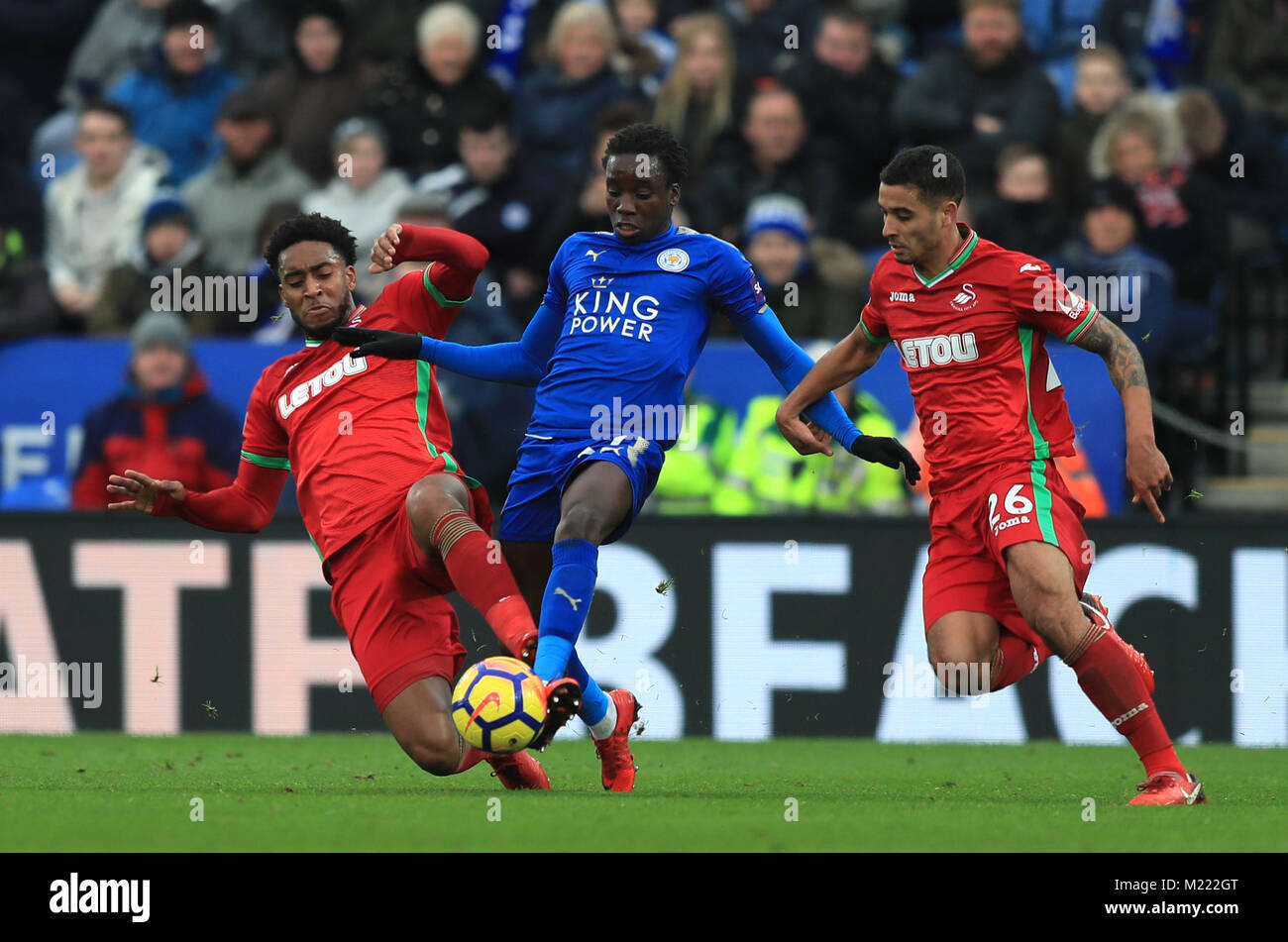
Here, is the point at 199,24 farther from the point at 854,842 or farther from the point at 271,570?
the point at 854,842

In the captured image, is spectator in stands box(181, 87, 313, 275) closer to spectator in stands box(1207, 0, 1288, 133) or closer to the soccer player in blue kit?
the soccer player in blue kit

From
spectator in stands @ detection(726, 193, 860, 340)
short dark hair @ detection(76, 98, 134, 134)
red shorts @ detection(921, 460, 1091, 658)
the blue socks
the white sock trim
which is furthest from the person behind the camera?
short dark hair @ detection(76, 98, 134, 134)

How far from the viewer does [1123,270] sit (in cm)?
1136

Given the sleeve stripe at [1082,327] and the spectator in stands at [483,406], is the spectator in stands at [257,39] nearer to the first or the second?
the spectator in stands at [483,406]

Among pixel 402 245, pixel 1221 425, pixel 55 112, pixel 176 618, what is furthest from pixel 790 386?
pixel 55 112

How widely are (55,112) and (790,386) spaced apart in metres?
9.24

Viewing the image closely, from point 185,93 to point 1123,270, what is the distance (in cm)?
650

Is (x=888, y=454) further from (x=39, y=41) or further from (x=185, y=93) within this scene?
(x=39, y=41)

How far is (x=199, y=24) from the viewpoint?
1368 cm

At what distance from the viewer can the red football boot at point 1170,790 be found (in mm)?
6703

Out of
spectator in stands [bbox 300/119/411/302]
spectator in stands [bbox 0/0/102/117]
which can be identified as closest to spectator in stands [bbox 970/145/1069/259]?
spectator in stands [bbox 300/119/411/302]

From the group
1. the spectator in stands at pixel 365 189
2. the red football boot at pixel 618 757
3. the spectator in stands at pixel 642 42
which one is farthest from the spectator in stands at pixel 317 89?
the red football boot at pixel 618 757

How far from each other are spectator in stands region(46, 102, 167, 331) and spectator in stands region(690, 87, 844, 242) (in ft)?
12.0

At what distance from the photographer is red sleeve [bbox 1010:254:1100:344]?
6887 mm
